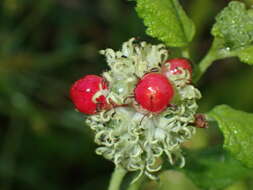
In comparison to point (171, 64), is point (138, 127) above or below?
below

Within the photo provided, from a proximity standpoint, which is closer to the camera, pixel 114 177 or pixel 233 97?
pixel 114 177

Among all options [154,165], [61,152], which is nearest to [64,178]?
[61,152]

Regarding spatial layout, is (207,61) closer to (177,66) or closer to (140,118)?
(177,66)

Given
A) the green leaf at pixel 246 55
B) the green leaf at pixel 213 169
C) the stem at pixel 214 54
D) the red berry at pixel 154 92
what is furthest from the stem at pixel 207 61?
the green leaf at pixel 213 169

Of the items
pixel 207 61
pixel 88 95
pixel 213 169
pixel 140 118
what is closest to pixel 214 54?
pixel 207 61

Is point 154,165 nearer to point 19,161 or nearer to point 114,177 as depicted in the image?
point 114,177

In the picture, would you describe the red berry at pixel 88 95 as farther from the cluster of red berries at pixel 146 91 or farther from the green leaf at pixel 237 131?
the green leaf at pixel 237 131
